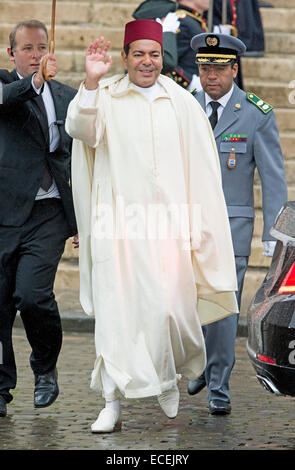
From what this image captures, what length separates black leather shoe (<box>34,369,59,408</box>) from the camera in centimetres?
751

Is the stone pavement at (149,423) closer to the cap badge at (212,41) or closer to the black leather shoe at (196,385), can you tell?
the black leather shoe at (196,385)

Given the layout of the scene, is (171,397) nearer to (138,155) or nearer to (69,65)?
(138,155)

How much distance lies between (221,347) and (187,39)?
492 centimetres

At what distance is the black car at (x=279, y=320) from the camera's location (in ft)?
19.5

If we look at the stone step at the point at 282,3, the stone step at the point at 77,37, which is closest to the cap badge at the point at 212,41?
the stone step at the point at 77,37

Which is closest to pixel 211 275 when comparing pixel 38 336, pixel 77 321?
pixel 38 336

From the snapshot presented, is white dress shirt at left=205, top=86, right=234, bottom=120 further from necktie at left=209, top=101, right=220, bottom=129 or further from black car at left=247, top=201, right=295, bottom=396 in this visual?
black car at left=247, top=201, right=295, bottom=396

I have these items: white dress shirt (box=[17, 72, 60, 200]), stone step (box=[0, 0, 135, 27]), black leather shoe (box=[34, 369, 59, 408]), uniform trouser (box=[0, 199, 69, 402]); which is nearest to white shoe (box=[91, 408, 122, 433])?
black leather shoe (box=[34, 369, 59, 408])

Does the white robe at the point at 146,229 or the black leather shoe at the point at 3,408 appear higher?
the white robe at the point at 146,229

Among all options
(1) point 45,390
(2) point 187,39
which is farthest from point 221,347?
(2) point 187,39

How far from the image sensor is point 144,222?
23.1ft

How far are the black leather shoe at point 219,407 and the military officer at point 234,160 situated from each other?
67 mm

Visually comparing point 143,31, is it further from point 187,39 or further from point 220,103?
point 187,39

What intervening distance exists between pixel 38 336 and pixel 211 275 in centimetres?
103
